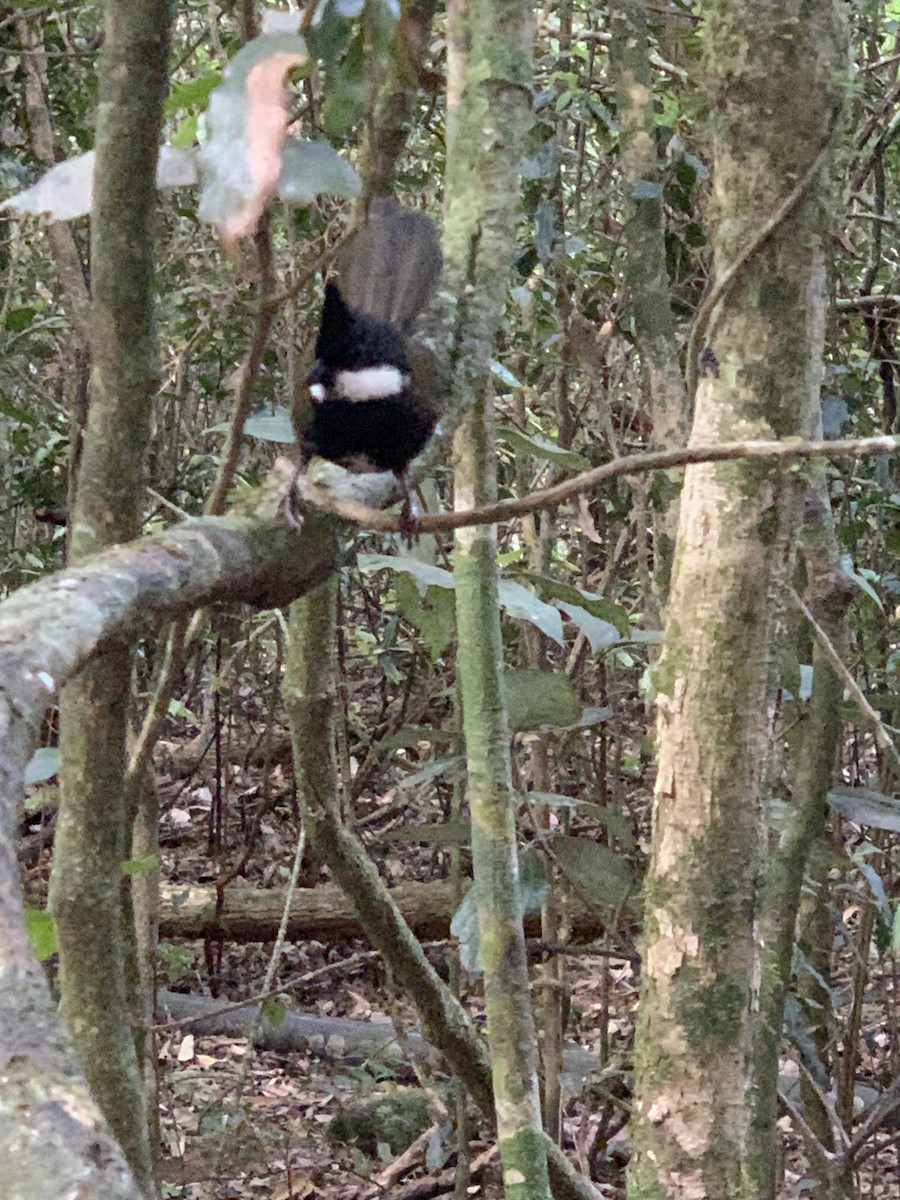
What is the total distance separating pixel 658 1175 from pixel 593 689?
301 centimetres

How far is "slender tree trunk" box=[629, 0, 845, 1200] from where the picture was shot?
1458 millimetres

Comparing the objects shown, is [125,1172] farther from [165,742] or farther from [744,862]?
[165,742]

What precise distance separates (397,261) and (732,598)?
2.21 ft

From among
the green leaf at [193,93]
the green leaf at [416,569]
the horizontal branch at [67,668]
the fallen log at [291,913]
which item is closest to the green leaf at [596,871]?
the green leaf at [416,569]

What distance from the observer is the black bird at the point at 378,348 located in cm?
163

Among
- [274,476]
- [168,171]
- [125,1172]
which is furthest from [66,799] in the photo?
[125,1172]

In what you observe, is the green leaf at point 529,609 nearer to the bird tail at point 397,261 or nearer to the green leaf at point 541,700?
the green leaf at point 541,700

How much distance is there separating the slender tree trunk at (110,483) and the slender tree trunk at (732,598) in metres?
0.64

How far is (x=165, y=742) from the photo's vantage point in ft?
19.7

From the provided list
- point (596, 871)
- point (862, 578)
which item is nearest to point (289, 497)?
point (596, 871)

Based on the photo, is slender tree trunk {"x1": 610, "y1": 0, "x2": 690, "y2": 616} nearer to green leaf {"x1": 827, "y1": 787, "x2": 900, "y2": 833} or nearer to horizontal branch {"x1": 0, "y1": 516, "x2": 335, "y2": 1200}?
green leaf {"x1": 827, "y1": 787, "x2": 900, "y2": 833}

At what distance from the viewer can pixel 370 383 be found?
1813 millimetres

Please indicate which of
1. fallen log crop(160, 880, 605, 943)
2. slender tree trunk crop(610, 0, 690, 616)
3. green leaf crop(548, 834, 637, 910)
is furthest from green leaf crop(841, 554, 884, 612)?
fallen log crop(160, 880, 605, 943)

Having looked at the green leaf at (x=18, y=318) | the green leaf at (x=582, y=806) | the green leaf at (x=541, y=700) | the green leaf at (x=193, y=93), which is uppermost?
the green leaf at (x=18, y=318)
